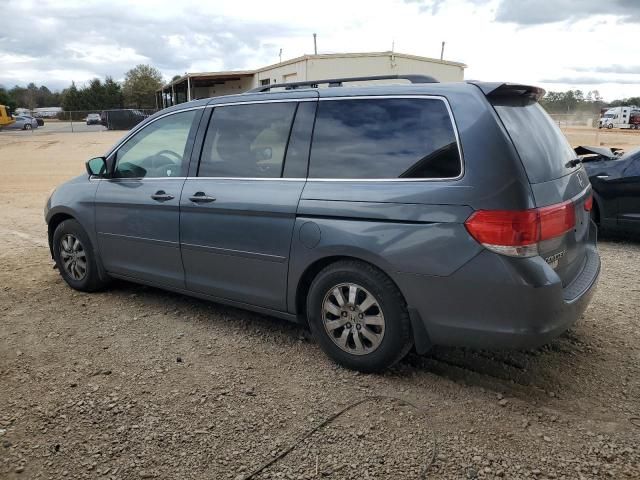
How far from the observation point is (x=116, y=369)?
11.9 ft

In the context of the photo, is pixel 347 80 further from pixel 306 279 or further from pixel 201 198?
pixel 306 279

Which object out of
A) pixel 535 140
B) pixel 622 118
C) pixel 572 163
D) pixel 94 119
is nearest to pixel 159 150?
pixel 535 140

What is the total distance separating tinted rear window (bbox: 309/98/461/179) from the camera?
3096 millimetres

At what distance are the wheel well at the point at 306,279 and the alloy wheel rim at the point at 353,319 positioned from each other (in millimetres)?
173

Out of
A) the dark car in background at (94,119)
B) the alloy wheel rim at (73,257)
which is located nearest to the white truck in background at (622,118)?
the dark car in background at (94,119)

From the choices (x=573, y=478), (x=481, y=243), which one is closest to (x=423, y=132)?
(x=481, y=243)

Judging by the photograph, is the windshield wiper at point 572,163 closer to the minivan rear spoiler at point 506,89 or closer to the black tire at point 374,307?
the minivan rear spoiler at point 506,89

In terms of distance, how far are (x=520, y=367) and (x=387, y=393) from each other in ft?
3.22

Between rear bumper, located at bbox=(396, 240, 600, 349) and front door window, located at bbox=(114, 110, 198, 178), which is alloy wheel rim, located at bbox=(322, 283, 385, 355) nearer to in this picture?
rear bumper, located at bbox=(396, 240, 600, 349)

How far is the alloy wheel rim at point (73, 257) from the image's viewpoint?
505cm

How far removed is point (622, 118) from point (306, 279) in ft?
175

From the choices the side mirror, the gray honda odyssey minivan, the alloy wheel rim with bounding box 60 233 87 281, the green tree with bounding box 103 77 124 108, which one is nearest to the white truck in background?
the gray honda odyssey minivan

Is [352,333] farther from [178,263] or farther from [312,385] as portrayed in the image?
[178,263]

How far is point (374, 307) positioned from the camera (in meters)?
3.32
